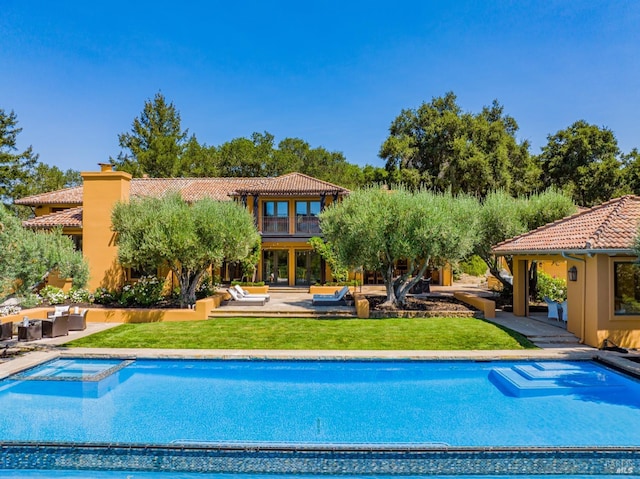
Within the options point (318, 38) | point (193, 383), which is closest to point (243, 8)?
point (318, 38)

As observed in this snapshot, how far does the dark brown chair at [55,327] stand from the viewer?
47.5 feet

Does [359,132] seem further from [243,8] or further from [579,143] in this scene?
[243,8]

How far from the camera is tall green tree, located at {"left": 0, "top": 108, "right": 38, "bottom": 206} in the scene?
136 feet

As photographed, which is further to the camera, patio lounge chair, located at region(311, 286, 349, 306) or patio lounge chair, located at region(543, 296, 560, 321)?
patio lounge chair, located at region(311, 286, 349, 306)

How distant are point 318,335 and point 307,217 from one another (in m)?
16.1

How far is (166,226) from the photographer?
17484 millimetres

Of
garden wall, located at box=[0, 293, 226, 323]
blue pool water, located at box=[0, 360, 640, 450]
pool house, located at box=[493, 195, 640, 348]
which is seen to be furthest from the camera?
garden wall, located at box=[0, 293, 226, 323]

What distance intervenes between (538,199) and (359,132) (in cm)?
2137

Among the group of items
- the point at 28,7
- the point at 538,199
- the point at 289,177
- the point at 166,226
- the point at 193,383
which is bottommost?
the point at 193,383

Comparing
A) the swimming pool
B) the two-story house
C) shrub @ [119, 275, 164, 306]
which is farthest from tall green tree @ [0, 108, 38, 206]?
the swimming pool

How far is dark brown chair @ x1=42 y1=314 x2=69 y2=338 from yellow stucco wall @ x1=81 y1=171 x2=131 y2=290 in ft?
21.4

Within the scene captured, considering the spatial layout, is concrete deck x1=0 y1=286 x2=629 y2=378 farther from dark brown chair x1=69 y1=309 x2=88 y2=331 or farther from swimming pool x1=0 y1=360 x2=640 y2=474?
dark brown chair x1=69 y1=309 x2=88 y2=331

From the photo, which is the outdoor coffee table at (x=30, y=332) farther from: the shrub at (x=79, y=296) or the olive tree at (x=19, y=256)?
the shrub at (x=79, y=296)

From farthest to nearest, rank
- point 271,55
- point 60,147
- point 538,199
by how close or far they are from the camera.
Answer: point 60,147 → point 271,55 → point 538,199
